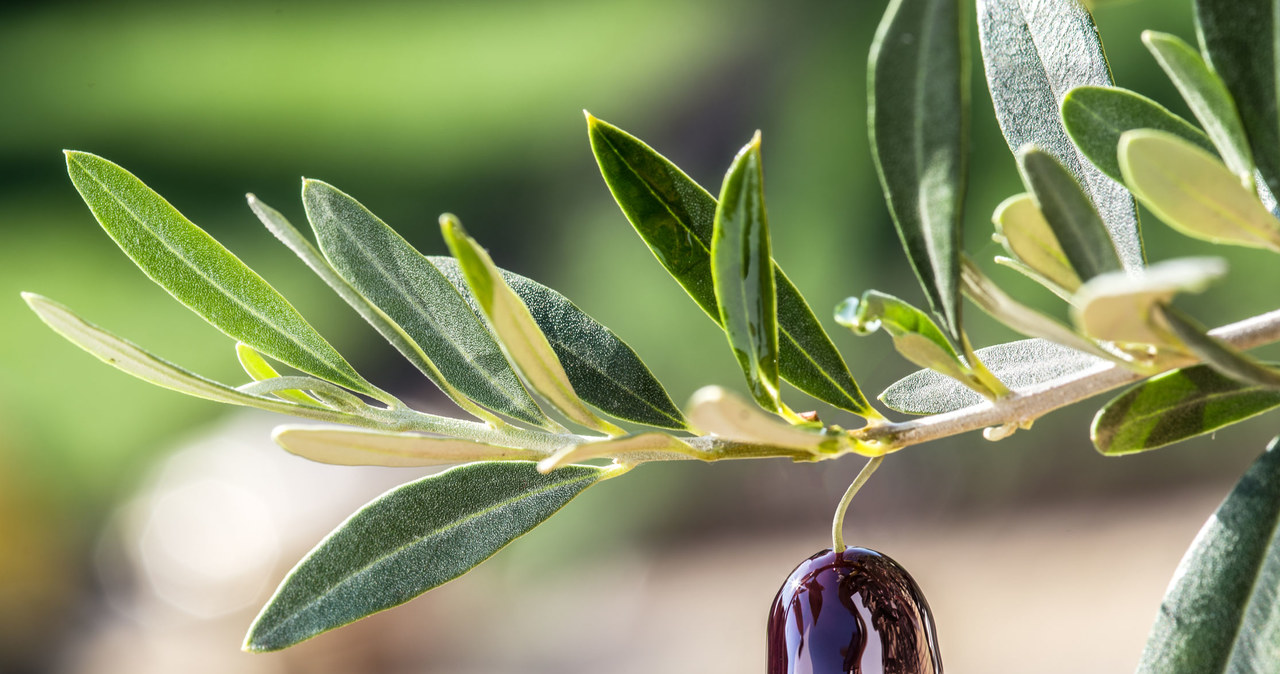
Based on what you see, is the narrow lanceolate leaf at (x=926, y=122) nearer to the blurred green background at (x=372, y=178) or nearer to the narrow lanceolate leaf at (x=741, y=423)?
the narrow lanceolate leaf at (x=741, y=423)

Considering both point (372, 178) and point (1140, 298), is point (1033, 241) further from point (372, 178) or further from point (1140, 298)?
point (372, 178)

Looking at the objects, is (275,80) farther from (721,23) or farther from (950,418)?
(950,418)

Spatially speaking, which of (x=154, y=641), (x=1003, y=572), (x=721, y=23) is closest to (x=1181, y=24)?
(x=721, y=23)

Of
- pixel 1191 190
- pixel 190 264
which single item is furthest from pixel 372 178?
pixel 1191 190

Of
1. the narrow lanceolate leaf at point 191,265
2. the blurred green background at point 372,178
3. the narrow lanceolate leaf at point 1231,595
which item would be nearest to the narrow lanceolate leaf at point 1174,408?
the narrow lanceolate leaf at point 1231,595

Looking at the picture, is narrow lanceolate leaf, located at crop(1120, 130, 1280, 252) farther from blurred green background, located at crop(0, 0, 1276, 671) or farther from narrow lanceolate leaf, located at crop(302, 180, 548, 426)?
blurred green background, located at crop(0, 0, 1276, 671)

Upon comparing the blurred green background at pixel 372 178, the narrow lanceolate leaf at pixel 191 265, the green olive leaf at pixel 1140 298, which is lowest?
the green olive leaf at pixel 1140 298
